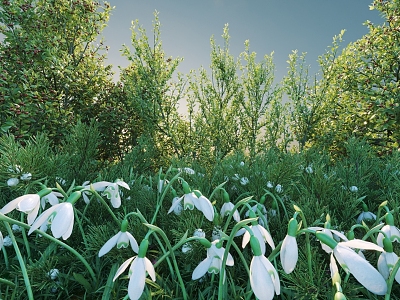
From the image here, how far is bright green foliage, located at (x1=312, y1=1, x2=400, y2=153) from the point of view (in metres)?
5.05

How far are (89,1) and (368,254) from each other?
594 cm

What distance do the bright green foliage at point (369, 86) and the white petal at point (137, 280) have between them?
479 cm

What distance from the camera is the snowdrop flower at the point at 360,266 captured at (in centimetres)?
66

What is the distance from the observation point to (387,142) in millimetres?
5191

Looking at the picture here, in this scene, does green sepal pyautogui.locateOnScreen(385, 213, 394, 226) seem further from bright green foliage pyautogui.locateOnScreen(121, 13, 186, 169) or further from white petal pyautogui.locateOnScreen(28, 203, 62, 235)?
bright green foliage pyautogui.locateOnScreen(121, 13, 186, 169)

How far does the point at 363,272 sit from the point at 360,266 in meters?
0.01

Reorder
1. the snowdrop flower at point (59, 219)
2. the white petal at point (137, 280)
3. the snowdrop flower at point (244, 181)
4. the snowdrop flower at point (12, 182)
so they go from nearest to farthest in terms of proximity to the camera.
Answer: the white petal at point (137, 280) < the snowdrop flower at point (59, 219) < the snowdrop flower at point (12, 182) < the snowdrop flower at point (244, 181)

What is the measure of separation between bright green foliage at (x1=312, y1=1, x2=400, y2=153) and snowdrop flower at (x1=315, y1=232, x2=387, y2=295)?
15.4 ft

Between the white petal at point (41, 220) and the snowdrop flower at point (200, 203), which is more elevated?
the snowdrop flower at point (200, 203)

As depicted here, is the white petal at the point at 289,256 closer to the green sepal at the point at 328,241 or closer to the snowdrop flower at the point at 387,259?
the green sepal at the point at 328,241

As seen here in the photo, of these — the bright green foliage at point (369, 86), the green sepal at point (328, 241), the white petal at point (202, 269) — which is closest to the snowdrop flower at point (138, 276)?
the white petal at point (202, 269)

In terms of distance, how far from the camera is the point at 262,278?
0.70 metres

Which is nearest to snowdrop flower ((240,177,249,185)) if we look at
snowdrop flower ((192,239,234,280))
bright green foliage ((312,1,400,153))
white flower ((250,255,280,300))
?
snowdrop flower ((192,239,234,280))

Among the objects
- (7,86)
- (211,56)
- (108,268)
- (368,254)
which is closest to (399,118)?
(211,56)
